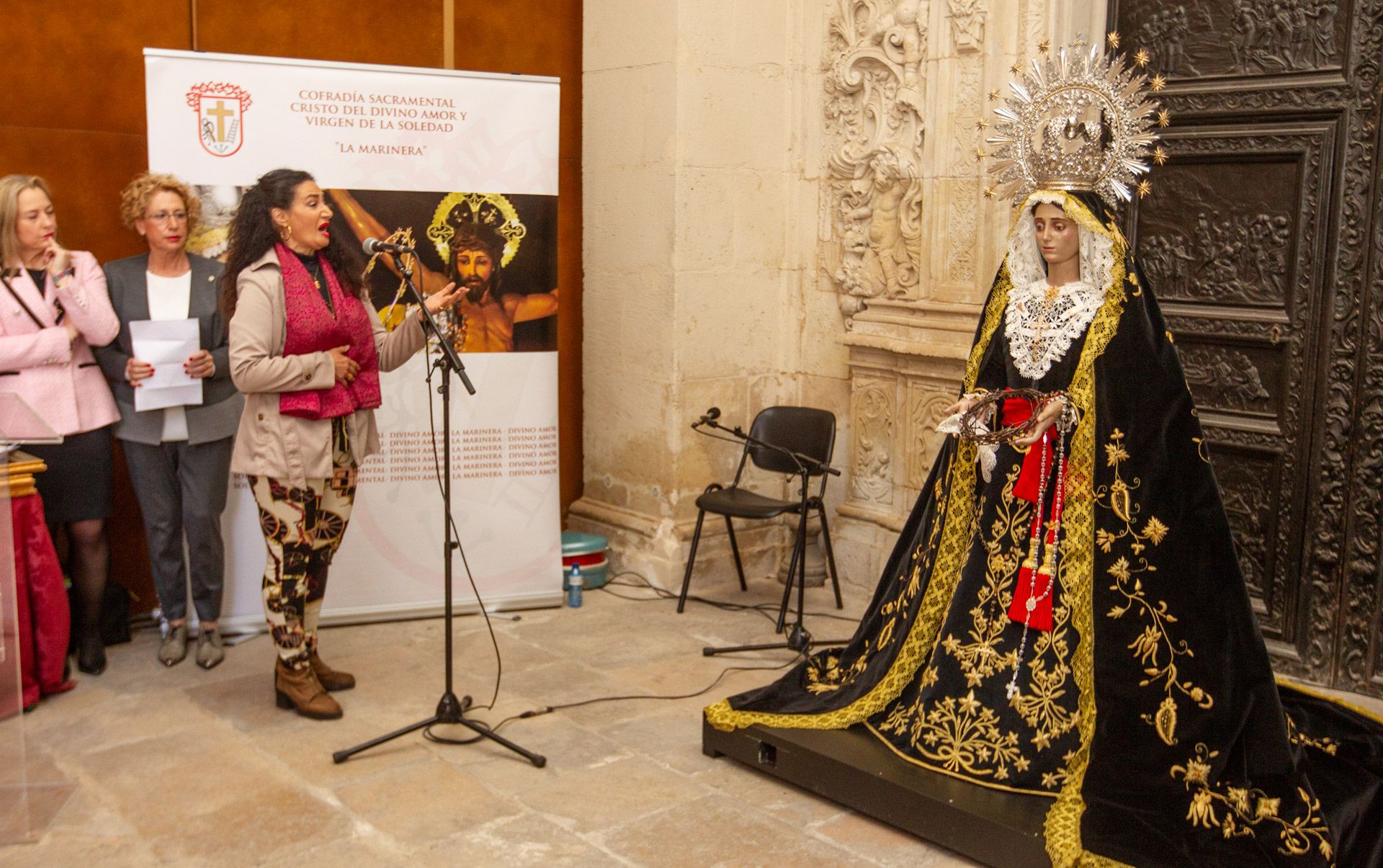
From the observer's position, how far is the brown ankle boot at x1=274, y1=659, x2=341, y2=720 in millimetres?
4266

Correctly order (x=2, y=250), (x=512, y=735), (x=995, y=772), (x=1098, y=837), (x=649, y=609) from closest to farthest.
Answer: (x=1098, y=837)
(x=995, y=772)
(x=512, y=735)
(x=2, y=250)
(x=649, y=609)

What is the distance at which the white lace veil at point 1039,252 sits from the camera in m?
3.56

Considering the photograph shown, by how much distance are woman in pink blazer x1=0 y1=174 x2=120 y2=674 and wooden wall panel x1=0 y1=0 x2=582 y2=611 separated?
371 millimetres

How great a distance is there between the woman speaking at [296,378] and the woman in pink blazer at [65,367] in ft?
2.59

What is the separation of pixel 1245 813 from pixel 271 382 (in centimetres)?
301

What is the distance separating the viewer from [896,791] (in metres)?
3.47

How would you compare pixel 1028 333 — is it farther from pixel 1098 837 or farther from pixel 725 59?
Result: pixel 725 59

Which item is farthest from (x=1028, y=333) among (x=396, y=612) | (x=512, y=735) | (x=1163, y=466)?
(x=396, y=612)

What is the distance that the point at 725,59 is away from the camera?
5.74 meters

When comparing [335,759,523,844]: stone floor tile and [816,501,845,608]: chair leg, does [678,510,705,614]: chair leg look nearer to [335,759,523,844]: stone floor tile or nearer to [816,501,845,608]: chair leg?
[816,501,845,608]: chair leg

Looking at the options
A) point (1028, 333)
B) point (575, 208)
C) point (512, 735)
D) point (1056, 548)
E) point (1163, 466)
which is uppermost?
point (575, 208)

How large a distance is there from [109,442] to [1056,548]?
11.1 ft

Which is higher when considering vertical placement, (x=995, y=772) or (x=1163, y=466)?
(x=1163, y=466)

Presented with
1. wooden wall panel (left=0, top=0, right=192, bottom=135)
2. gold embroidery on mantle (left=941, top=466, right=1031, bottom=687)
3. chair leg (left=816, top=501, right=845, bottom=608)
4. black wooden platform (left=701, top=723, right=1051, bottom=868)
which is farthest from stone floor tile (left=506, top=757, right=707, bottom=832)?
wooden wall panel (left=0, top=0, right=192, bottom=135)
